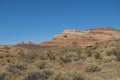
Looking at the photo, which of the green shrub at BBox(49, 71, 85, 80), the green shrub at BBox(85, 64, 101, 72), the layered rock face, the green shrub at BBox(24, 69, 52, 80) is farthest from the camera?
the layered rock face

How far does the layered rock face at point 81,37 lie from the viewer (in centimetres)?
7162

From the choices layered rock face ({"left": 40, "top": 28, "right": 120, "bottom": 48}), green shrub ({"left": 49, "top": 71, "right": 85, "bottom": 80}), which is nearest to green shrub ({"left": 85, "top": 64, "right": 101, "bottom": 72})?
green shrub ({"left": 49, "top": 71, "right": 85, "bottom": 80})

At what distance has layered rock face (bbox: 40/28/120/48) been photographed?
7162cm

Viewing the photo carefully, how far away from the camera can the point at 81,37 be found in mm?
72812

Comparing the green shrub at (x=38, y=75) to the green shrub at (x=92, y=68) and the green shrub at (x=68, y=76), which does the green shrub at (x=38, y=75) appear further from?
the green shrub at (x=92, y=68)

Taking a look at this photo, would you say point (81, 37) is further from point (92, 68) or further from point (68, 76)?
point (68, 76)

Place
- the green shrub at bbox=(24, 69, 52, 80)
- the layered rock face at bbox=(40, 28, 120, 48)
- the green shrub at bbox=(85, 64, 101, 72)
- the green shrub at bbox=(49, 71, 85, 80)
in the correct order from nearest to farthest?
the green shrub at bbox=(49, 71, 85, 80) < the green shrub at bbox=(24, 69, 52, 80) < the green shrub at bbox=(85, 64, 101, 72) < the layered rock face at bbox=(40, 28, 120, 48)

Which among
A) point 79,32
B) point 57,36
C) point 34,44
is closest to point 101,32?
point 79,32

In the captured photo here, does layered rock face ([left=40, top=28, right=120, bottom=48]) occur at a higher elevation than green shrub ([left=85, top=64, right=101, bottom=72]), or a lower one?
higher

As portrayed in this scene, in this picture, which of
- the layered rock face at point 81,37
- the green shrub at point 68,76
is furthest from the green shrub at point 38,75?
the layered rock face at point 81,37

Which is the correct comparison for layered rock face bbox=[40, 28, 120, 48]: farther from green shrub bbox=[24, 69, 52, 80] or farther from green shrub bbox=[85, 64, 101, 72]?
green shrub bbox=[24, 69, 52, 80]

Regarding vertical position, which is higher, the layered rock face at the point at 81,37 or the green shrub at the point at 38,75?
the layered rock face at the point at 81,37

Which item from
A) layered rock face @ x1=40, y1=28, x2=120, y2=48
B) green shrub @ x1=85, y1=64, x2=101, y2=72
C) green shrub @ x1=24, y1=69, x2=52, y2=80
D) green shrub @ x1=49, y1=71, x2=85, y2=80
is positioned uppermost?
layered rock face @ x1=40, y1=28, x2=120, y2=48

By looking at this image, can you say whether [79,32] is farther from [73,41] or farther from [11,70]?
[11,70]
